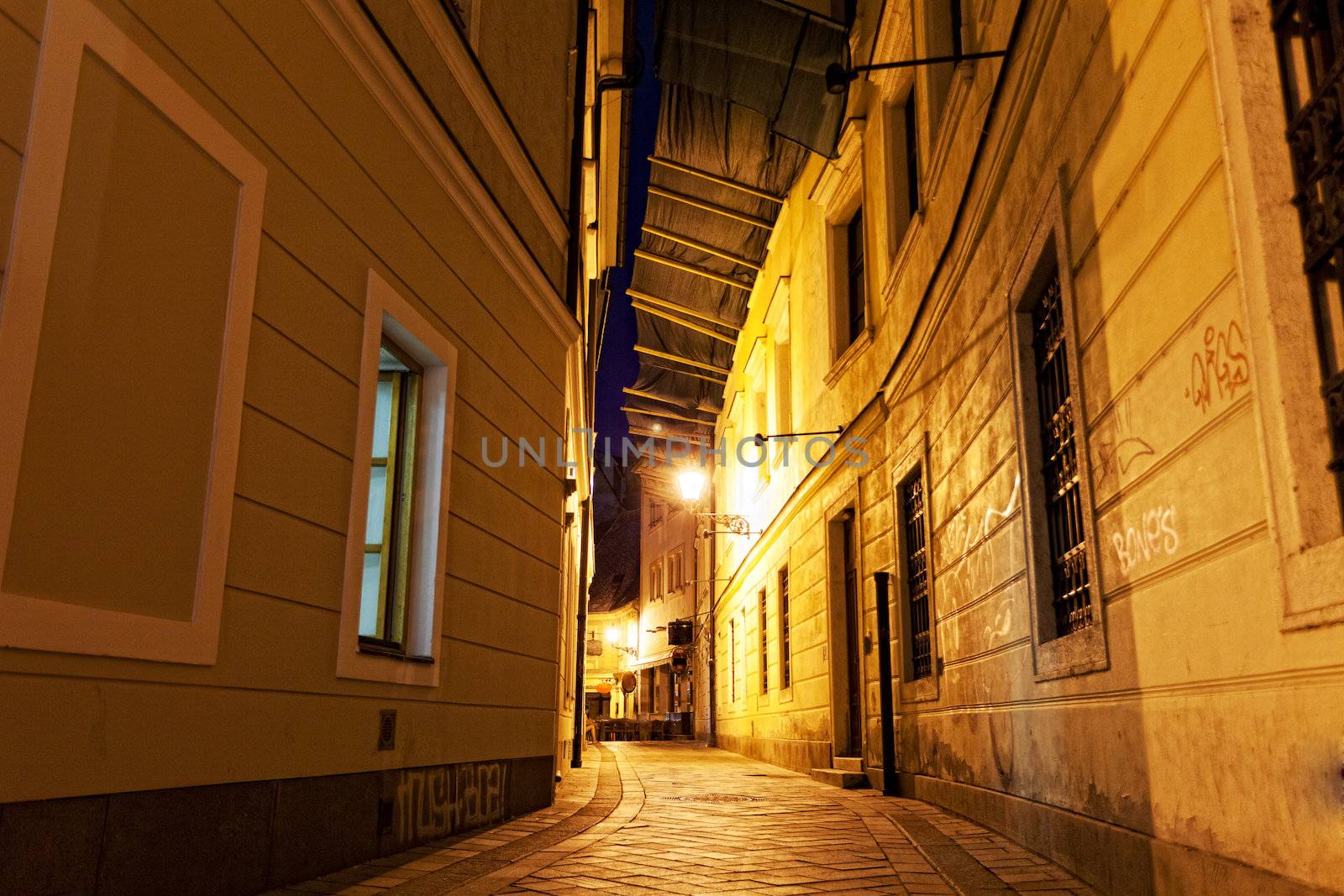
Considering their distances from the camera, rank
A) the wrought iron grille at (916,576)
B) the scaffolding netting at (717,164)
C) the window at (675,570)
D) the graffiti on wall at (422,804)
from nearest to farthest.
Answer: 1. the graffiti on wall at (422,804)
2. the wrought iron grille at (916,576)
3. the scaffolding netting at (717,164)
4. the window at (675,570)

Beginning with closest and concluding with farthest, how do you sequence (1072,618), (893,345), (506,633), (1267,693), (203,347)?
(1267,693) < (203,347) < (1072,618) < (506,633) < (893,345)

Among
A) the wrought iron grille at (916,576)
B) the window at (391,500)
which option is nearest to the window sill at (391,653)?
the window at (391,500)

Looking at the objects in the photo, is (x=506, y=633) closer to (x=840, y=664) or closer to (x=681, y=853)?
(x=681, y=853)

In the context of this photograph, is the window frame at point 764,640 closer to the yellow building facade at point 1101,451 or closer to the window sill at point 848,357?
the window sill at point 848,357

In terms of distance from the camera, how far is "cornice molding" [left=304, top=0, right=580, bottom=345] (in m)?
4.77

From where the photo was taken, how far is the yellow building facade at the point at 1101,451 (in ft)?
9.81

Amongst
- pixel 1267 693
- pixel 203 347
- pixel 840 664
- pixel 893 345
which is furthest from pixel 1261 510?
pixel 840 664

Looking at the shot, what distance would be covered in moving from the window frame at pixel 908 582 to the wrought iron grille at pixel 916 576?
17 mm

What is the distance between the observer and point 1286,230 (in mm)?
2988

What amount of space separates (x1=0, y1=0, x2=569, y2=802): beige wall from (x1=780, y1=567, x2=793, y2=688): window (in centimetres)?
853

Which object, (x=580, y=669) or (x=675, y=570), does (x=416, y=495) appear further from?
(x=675, y=570)

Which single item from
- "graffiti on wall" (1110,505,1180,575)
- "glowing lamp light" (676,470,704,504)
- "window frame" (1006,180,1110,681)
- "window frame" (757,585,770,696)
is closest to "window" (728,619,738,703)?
"window frame" (757,585,770,696)

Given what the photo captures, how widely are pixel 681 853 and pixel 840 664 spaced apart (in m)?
6.38

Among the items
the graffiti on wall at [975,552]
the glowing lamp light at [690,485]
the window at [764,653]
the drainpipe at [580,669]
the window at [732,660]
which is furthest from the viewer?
the window at [732,660]
